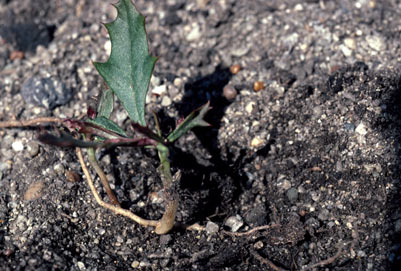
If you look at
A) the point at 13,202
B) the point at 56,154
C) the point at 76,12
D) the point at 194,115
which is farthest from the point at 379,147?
the point at 76,12

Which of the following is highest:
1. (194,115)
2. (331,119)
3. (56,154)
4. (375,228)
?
(194,115)

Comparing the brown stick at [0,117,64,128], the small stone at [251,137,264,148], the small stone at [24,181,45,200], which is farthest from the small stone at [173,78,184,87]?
the small stone at [24,181,45,200]

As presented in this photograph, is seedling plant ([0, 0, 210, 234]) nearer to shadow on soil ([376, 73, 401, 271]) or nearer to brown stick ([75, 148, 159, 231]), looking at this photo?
brown stick ([75, 148, 159, 231])

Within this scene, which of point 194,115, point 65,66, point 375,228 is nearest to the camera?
point 194,115

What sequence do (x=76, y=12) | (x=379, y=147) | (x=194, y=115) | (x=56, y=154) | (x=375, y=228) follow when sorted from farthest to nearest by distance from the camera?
1. (x=76, y=12)
2. (x=56, y=154)
3. (x=379, y=147)
4. (x=375, y=228)
5. (x=194, y=115)

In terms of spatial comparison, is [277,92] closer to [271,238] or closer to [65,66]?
[271,238]

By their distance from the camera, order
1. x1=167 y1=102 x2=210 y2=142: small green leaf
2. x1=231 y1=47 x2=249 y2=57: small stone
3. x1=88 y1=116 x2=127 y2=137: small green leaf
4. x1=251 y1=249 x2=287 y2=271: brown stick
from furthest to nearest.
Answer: x1=231 y1=47 x2=249 y2=57: small stone
x1=251 y1=249 x2=287 y2=271: brown stick
x1=88 y1=116 x2=127 y2=137: small green leaf
x1=167 y1=102 x2=210 y2=142: small green leaf

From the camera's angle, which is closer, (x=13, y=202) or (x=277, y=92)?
(x=13, y=202)
